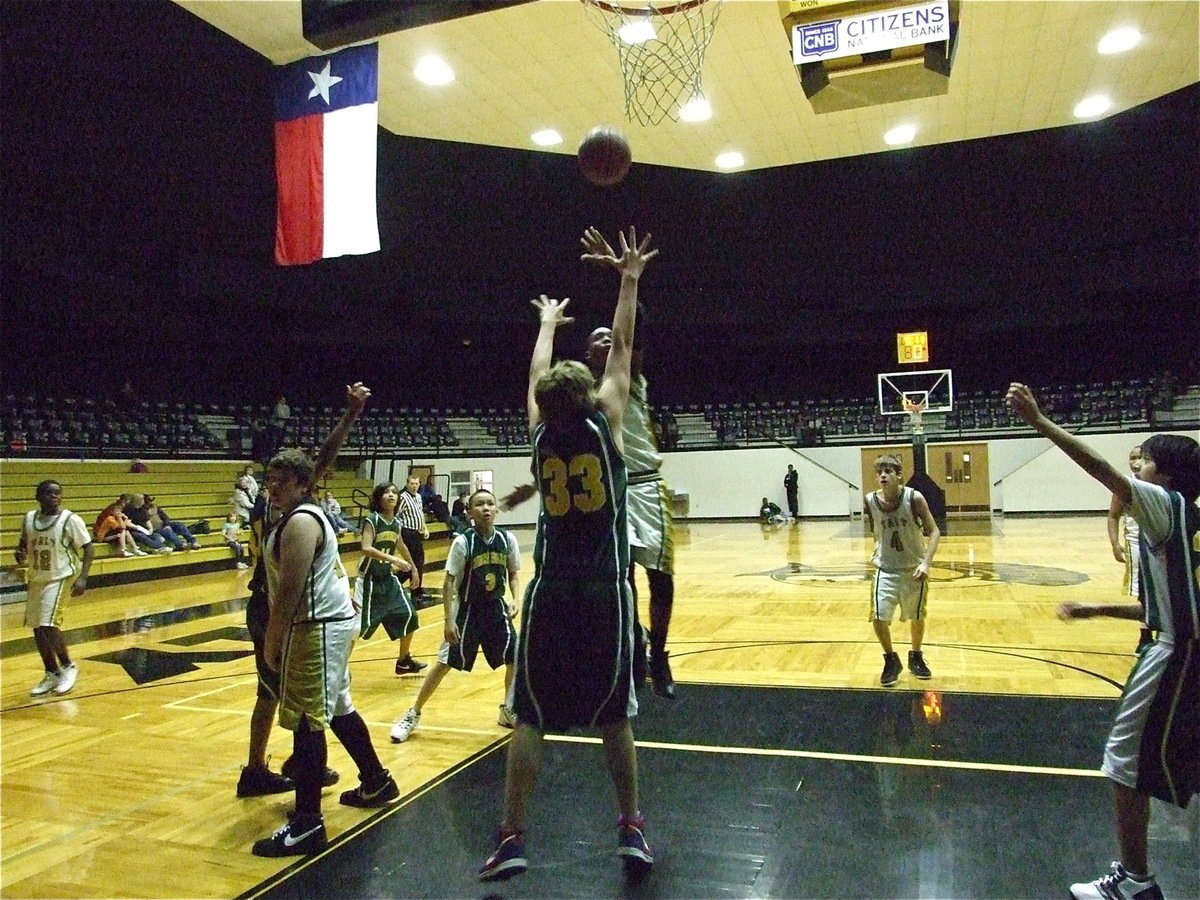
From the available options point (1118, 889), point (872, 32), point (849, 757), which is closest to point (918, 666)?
point (849, 757)

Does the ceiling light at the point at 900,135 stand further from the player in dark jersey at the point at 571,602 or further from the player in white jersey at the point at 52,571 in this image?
the player in white jersey at the point at 52,571

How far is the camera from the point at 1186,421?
20.3m

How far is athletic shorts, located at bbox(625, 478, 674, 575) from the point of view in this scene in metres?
3.70

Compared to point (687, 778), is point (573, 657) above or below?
above

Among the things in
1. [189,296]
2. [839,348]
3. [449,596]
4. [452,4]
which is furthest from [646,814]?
[839,348]

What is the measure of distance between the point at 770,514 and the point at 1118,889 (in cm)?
1905

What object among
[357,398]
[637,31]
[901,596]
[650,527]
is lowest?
[901,596]

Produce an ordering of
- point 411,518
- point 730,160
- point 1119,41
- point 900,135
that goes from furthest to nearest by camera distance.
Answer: point 730,160 < point 900,135 < point 1119,41 < point 411,518

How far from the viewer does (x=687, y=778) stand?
12.8 ft

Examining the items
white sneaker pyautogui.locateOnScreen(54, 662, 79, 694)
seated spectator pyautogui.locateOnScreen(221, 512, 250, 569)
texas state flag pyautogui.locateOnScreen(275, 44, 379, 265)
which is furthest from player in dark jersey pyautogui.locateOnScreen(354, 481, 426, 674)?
seated spectator pyautogui.locateOnScreen(221, 512, 250, 569)

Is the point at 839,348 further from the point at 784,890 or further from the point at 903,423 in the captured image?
the point at 784,890

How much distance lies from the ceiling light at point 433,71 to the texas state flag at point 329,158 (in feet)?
2.99

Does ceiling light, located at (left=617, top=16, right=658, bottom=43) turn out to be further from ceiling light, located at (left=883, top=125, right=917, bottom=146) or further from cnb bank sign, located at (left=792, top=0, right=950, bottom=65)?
ceiling light, located at (left=883, top=125, right=917, bottom=146)

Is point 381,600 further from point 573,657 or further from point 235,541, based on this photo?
point 235,541
